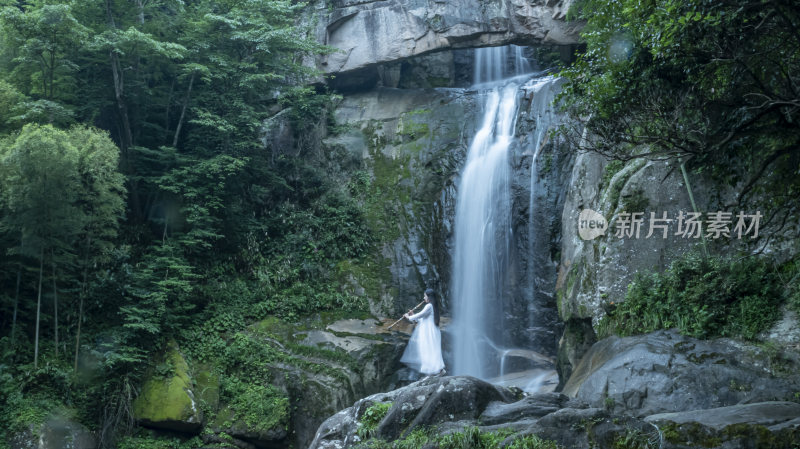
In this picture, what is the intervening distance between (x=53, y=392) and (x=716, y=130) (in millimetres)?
12210

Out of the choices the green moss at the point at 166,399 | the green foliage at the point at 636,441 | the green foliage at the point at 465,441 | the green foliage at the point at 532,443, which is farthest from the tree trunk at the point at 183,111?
the green foliage at the point at 636,441

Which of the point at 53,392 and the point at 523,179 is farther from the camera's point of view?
the point at 523,179

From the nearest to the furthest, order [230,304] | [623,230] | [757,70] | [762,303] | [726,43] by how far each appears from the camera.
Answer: [726,43], [762,303], [757,70], [623,230], [230,304]

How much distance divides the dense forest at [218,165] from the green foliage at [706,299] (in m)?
0.07

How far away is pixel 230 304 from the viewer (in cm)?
1362

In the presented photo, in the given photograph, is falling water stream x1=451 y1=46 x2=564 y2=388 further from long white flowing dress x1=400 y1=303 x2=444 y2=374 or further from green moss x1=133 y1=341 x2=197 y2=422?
green moss x1=133 y1=341 x2=197 y2=422

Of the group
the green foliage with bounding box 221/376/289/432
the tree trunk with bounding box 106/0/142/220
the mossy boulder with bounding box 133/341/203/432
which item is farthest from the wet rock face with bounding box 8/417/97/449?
the tree trunk with bounding box 106/0/142/220

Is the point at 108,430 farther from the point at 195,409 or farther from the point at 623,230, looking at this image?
the point at 623,230

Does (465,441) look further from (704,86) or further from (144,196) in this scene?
(144,196)

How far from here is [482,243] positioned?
48.0ft

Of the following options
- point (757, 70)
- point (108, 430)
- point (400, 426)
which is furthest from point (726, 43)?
point (108, 430)

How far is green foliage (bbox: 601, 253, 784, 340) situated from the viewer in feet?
23.6

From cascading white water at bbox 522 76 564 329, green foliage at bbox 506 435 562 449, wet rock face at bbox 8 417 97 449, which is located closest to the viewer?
green foliage at bbox 506 435 562 449

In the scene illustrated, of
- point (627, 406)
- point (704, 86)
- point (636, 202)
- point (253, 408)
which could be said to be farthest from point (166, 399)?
point (704, 86)
